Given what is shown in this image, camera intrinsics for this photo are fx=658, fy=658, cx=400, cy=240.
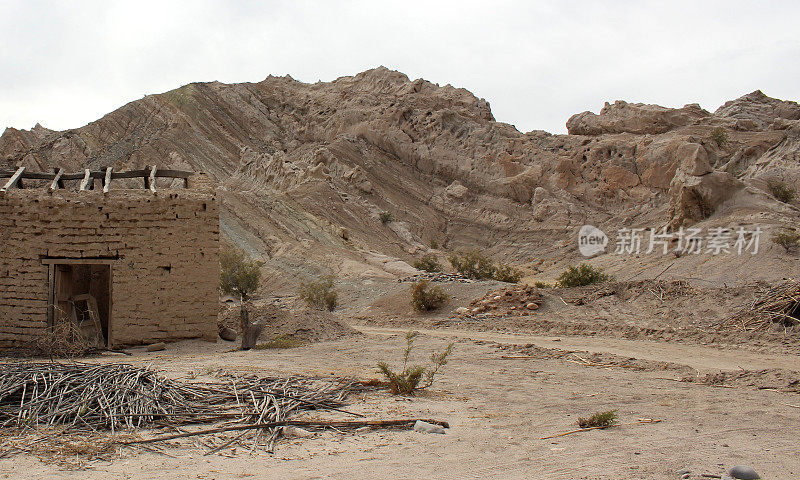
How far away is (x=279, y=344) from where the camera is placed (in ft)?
38.5

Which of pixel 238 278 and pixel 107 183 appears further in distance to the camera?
pixel 238 278

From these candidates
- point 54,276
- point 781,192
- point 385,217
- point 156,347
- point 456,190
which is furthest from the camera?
point 456,190

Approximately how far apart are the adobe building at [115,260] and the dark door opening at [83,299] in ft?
0.08

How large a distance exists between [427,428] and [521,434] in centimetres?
81

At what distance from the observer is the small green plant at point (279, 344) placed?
11648 mm

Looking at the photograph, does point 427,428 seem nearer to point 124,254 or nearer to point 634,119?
point 124,254

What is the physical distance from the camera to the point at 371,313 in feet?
65.0

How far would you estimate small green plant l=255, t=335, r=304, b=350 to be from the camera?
38.2 feet

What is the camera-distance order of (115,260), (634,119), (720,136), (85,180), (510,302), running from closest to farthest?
1. (115,260)
2. (85,180)
3. (510,302)
4. (720,136)
5. (634,119)

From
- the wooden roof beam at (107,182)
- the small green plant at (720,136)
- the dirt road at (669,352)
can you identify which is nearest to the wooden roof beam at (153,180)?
the wooden roof beam at (107,182)

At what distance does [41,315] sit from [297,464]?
8.19 m

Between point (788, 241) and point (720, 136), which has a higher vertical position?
point (720, 136)

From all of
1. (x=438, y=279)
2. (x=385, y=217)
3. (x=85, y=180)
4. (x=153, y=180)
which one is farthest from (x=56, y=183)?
(x=385, y=217)

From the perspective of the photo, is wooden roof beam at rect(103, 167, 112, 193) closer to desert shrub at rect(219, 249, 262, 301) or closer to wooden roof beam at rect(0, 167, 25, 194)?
wooden roof beam at rect(0, 167, 25, 194)
